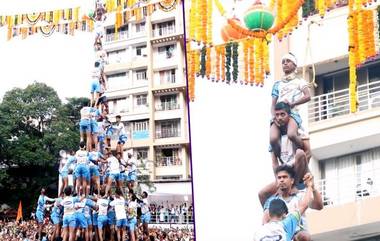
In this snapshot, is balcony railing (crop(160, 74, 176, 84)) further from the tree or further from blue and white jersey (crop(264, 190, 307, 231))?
blue and white jersey (crop(264, 190, 307, 231))

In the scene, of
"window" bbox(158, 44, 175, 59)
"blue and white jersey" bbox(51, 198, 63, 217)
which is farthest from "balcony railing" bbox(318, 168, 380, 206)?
"window" bbox(158, 44, 175, 59)

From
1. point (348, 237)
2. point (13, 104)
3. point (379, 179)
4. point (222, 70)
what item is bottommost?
point (348, 237)

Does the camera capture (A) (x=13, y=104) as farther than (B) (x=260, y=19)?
Yes

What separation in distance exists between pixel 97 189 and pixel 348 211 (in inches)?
178

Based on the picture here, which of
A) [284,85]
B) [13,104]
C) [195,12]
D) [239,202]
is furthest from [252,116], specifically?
[13,104]

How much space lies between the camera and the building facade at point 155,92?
25969 mm

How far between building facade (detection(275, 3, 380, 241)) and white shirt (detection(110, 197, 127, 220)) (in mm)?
3368

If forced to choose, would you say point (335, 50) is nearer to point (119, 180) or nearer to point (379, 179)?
point (379, 179)

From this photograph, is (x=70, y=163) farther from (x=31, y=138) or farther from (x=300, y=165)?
(x=31, y=138)

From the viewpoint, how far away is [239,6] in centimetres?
960

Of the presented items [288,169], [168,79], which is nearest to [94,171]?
[288,169]

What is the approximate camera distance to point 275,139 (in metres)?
9.07

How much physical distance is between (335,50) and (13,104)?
19.3 metres

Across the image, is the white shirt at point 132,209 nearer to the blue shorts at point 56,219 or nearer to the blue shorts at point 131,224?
the blue shorts at point 131,224
